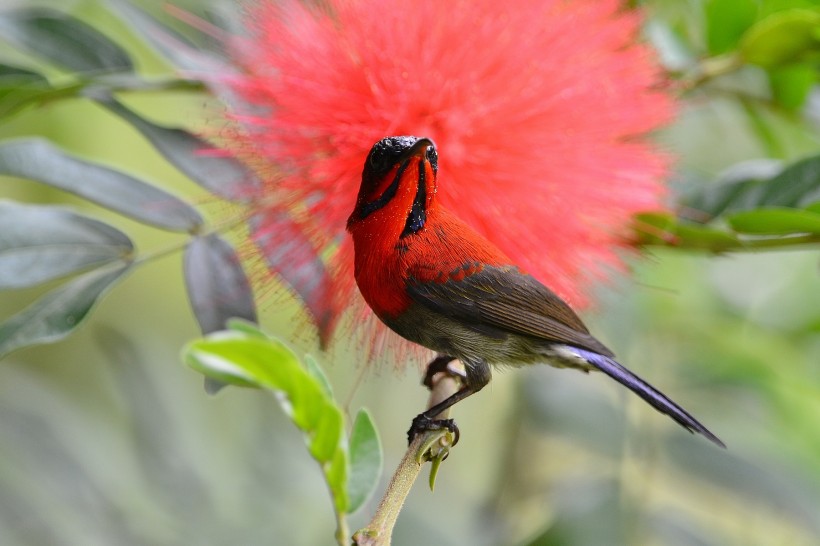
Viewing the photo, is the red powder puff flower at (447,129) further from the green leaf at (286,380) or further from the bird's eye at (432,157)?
the green leaf at (286,380)

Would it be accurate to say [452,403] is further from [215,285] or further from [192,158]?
Answer: [192,158]

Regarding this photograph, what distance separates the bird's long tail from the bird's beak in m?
0.23

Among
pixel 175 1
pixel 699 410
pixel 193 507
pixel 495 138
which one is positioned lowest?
pixel 193 507

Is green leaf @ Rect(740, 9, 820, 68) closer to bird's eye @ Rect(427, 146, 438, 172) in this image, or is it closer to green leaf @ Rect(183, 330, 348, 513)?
bird's eye @ Rect(427, 146, 438, 172)

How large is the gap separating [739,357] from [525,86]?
34.4 inches

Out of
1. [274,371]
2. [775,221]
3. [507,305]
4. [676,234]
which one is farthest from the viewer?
[676,234]

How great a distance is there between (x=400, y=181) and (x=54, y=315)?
1.27 ft

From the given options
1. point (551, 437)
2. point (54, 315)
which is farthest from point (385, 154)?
point (551, 437)

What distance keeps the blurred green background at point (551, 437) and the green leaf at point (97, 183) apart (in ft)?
0.66

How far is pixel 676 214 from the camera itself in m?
1.15

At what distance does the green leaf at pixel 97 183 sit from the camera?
0.95 meters

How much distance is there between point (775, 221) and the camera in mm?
953

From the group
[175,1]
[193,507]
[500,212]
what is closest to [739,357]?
[500,212]

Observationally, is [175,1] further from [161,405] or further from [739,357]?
[739,357]
